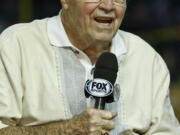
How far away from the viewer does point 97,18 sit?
2.22m

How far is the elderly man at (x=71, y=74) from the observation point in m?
2.20

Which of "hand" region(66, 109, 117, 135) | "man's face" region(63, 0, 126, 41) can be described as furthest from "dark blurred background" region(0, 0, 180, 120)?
"hand" region(66, 109, 117, 135)

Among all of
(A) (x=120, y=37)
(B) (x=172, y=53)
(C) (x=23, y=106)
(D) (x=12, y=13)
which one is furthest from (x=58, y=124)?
(D) (x=12, y=13)

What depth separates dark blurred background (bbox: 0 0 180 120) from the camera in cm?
459

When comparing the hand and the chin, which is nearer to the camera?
the hand

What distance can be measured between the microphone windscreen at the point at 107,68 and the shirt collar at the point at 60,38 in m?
0.39

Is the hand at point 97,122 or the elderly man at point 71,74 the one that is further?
the elderly man at point 71,74

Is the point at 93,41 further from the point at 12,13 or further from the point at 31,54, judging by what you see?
the point at 12,13

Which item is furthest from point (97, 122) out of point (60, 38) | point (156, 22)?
point (156, 22)

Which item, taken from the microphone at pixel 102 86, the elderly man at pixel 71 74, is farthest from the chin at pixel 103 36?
the microphone at pixel 102 86

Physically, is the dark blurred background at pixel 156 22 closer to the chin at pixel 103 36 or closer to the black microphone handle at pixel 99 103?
the chin at pixel 103 36

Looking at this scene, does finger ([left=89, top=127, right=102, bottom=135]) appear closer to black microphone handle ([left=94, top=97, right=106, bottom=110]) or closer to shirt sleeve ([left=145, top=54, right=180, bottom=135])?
black microphone handle ([left=94, top=97, right=106, bottom=110])

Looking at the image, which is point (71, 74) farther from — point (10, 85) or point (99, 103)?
point (99, 103)

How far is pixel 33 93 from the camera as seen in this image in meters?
2.23
